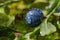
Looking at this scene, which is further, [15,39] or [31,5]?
[31,5]

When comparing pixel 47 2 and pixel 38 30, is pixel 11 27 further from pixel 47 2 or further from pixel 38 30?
pixel 47 2

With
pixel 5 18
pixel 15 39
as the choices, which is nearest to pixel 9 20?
pixel 5 18

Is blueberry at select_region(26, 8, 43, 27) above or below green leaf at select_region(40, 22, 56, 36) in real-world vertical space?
above

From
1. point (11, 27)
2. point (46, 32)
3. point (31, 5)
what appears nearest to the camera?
point (46, 32)

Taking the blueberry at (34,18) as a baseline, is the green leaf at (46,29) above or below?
below
